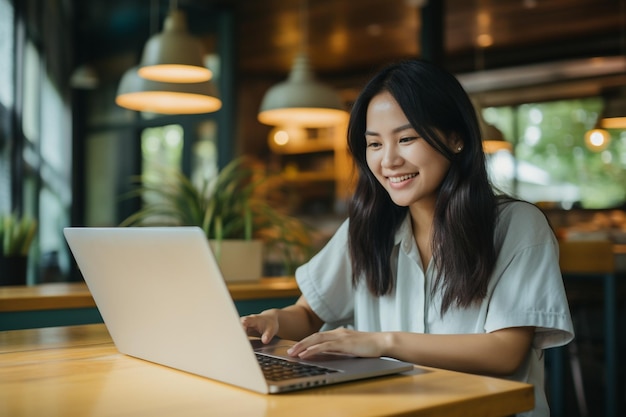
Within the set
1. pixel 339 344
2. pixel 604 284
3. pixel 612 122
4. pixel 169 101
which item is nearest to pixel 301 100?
pixel 169 101

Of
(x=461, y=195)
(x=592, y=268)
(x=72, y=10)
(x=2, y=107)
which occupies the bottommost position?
(x=592, y=268)

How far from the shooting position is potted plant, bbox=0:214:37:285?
265 centimetres

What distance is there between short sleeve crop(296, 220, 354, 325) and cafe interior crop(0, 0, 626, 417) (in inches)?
8.8

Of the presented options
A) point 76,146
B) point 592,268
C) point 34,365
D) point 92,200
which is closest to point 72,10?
point 76,146

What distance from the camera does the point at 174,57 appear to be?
3.08 meters

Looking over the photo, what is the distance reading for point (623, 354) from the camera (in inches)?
179

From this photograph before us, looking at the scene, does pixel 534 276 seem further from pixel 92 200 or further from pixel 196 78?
pixel 92 200

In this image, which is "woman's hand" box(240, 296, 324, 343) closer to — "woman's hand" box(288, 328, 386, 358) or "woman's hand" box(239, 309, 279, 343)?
"woman's hand" box(239, 309, 279, 343)

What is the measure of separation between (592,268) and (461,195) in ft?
7.72

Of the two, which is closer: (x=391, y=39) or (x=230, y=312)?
(x=230, y=312)

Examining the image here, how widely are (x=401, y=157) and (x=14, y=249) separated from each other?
1.75 m

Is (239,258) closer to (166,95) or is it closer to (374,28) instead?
(166,95)

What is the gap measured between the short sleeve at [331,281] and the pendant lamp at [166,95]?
1.73 metres

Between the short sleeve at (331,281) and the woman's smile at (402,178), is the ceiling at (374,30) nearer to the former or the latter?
the short sleeve at (331,281)
